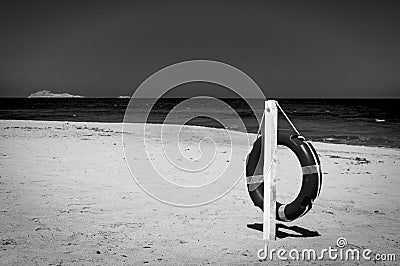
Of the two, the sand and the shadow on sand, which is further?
the shadow on sand

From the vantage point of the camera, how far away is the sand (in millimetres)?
4512

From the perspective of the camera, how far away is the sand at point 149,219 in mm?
4512

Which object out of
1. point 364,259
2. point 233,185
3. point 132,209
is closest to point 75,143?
point 233,185

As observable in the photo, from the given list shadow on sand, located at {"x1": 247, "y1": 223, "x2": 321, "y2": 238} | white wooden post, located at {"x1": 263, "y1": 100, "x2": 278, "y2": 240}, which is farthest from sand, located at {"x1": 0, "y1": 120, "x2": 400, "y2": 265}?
white wooden post, located at {"x1": 263, "y1": 100, "x2": 278, "y2": 240}

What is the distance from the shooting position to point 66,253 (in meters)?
4.43

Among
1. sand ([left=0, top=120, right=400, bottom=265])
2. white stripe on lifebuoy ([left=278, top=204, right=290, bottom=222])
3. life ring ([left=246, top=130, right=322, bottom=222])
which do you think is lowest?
sand ([left=0, top=120, right=400, bottom=265])

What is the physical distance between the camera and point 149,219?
18.9ft

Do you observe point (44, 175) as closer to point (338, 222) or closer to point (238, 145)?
point (338, 222)

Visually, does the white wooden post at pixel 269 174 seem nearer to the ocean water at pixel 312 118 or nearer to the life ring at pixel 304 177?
the life ring at pixel 304 177

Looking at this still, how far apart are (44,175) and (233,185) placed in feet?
11.7

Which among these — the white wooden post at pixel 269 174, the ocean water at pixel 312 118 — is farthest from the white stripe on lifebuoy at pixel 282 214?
the ocean water at pixel 312 118

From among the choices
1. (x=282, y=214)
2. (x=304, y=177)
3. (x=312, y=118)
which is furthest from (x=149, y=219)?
(x=312, y=118)

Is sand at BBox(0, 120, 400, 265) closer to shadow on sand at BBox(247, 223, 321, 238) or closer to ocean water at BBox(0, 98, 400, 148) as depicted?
shadow on sand at BBox(247, 223, 321, 238)

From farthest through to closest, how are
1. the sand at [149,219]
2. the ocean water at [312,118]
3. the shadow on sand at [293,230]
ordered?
the ocean water at [312,118] → the shadow on sand at [293,230] → the sand at [149,219]
